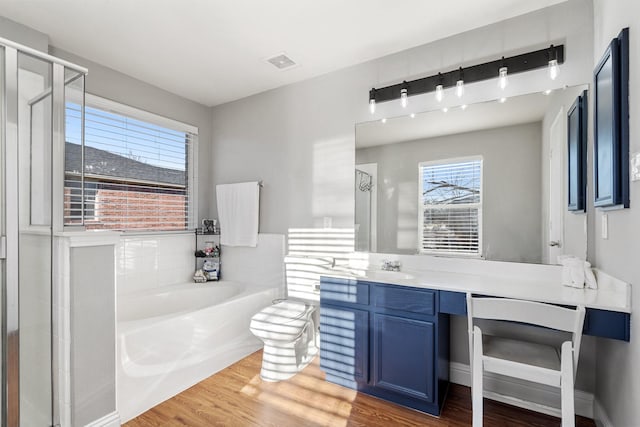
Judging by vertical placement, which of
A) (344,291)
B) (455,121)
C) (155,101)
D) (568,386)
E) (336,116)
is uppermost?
(155,101)

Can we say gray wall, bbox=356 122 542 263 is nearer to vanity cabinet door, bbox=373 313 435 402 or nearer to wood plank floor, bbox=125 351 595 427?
vanity cabinet door, bbox=373 313 435 402

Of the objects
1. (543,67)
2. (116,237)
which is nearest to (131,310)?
(116,237)

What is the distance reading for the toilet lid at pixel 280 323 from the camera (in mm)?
2248

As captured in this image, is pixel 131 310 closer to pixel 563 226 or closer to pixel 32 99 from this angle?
pixel 32 99

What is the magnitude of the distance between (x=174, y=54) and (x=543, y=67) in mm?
2611

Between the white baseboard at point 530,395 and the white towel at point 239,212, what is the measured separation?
7.28ft

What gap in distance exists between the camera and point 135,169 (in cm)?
295

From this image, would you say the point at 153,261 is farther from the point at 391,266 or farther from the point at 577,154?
the point at 577,154

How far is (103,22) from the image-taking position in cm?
211

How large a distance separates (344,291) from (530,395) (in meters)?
1.28

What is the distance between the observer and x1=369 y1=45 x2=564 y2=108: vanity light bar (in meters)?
1.95

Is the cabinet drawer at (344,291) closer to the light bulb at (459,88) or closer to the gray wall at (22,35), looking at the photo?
the light bulb at (459,88)

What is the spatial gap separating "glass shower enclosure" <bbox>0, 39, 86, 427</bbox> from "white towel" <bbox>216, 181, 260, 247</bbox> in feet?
5.45

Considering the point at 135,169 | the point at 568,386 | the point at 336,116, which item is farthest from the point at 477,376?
the point at 135,169
